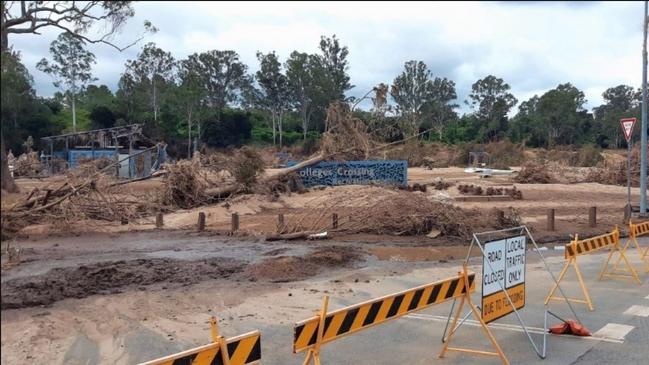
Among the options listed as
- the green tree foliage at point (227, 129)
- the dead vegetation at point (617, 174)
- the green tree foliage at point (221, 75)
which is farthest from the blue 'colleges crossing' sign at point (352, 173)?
the green tree foliage at point (221, 75)

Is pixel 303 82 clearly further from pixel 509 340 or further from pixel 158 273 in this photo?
pixel 509 340

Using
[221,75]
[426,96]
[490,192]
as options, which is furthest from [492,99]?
[490,192]

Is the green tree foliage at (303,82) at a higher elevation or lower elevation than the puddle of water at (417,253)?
higher

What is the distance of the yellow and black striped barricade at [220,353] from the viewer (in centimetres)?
376

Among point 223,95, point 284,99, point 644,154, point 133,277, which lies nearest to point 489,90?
point 223,95

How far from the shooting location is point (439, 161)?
62.0 meters

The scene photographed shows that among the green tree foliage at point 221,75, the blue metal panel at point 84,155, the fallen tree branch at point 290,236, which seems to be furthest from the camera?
the green tree foliage at point 221,75

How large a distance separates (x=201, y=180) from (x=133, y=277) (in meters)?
12.2

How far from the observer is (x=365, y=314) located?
16.9 ft

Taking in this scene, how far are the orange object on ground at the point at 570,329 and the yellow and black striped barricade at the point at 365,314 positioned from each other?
1.41m

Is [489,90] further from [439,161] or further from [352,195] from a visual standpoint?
[352,195]

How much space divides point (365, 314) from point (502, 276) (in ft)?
7.78

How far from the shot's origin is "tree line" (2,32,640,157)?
A: 2522 centimetres

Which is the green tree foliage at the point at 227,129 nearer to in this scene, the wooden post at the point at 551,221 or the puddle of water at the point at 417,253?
the wooden post at the point at 551,221
